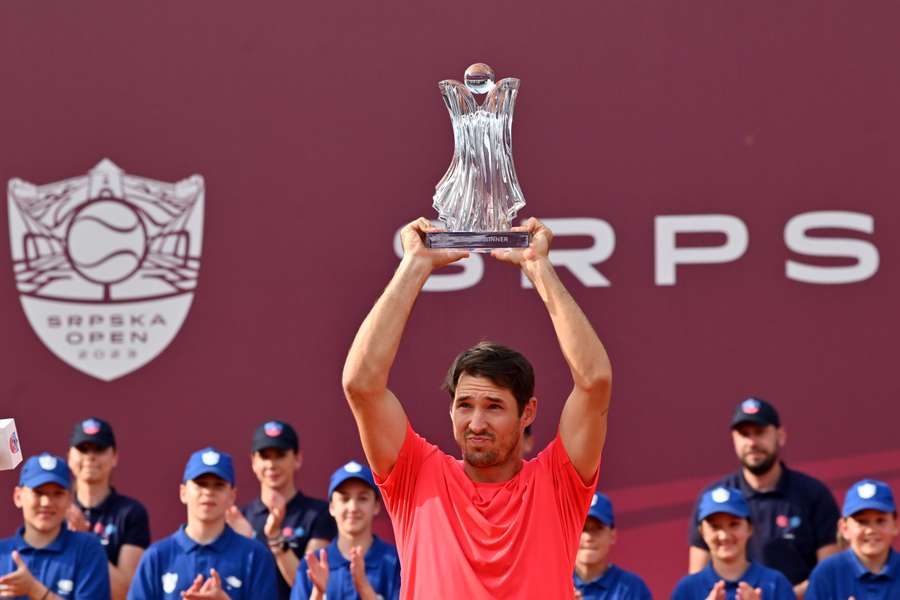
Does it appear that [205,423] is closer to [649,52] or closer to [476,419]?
[649,52]

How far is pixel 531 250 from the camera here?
3.46 m

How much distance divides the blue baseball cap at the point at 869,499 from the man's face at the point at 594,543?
3.01ft

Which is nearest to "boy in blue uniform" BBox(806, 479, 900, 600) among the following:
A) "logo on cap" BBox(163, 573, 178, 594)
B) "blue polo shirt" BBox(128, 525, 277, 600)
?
"blue polo shirt" BBox(128, 525, 277, 600)

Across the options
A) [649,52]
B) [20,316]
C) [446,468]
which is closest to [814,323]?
[649,52]

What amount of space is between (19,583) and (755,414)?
2.97m

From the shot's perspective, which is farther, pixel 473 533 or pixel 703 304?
pixel 703 304

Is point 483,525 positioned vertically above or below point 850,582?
above

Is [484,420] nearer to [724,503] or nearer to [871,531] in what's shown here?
[724,503]

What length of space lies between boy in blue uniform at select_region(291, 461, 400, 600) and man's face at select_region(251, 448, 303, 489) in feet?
1.28

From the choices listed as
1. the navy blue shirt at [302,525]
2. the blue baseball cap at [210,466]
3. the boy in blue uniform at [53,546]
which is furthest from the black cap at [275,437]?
the boy in blue uniform at [53,546]

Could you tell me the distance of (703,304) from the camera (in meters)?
7.24

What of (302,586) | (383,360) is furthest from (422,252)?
(302,586)

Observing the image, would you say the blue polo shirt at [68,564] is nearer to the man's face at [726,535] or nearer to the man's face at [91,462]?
the man's face at [91,462]

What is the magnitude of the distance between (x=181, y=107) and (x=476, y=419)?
4.31 metres
